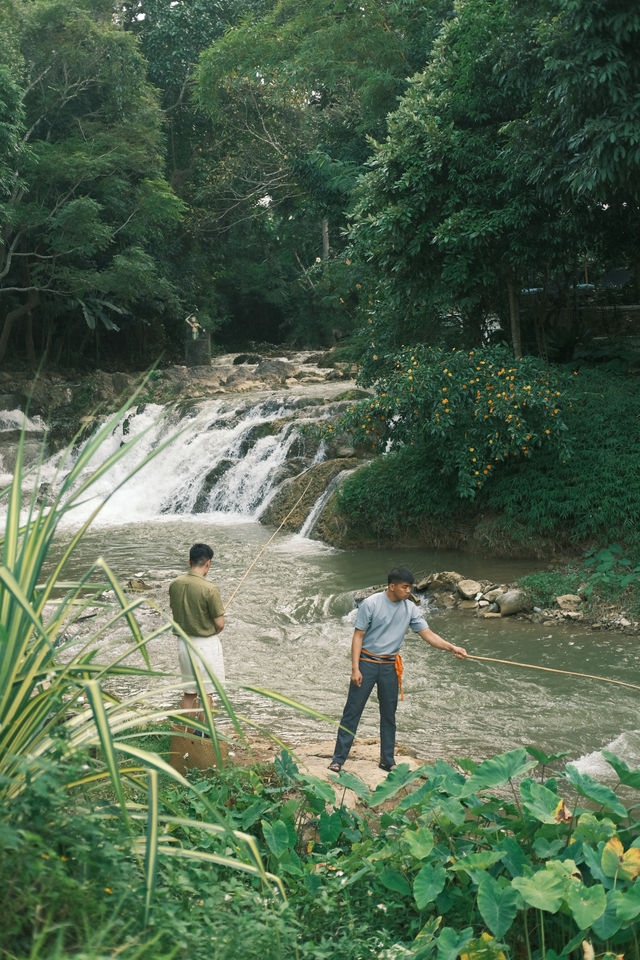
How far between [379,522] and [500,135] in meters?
5.76

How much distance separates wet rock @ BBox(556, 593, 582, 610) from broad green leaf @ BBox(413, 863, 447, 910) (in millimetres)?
6649

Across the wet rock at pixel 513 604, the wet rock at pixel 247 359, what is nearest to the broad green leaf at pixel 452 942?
the wet rock at pixel 513 604

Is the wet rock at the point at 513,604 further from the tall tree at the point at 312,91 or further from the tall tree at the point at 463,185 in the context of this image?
the tall tree at the point at 312,91

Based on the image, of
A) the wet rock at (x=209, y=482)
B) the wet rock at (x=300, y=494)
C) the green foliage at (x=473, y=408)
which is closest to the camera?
the green foliage at (x=473, y=408)

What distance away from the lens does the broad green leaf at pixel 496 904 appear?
3.17 m

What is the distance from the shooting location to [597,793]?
375 centimetres

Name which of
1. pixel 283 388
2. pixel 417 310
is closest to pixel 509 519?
pixel 417 310

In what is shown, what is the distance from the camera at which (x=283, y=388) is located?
23.0 m

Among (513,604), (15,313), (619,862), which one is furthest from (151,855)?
(15,313)

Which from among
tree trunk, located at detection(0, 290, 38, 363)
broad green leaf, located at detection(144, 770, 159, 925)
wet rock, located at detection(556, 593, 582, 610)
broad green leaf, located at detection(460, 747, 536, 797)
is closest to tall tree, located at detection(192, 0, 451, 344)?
tree trunk, located at detection(0, 290, 38, 363)

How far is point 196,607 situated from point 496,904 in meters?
2.75

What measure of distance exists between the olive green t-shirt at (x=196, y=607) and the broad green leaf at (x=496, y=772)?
6.98 ft

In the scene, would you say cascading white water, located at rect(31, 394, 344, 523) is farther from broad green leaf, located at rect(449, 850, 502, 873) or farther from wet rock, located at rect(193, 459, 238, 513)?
broad green leaf, located at rect(449, 850, 502, 873)

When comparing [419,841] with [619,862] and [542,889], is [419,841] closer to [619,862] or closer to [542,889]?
[542,889]
